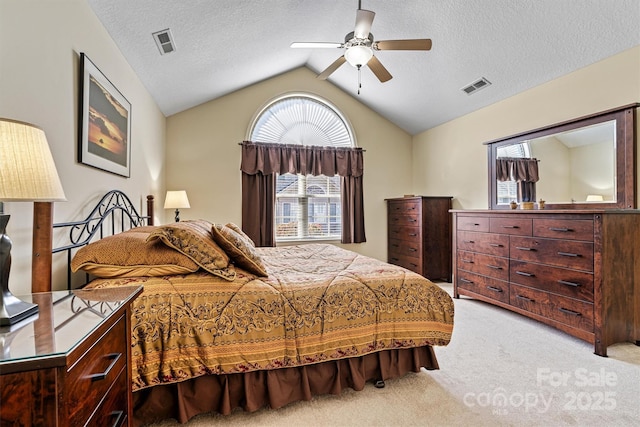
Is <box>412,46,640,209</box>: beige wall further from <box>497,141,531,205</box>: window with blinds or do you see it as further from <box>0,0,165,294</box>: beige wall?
<box>0,0,165,294</box>: beige wall

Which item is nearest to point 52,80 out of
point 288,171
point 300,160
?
point 288,171

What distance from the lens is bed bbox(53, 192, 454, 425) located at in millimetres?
1508

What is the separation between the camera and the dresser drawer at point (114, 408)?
34.2 inches

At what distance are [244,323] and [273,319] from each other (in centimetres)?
15

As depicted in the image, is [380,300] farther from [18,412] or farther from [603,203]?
[603,203]

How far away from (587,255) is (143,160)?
4.24 m

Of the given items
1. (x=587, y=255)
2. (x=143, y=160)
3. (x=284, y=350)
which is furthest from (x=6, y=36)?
(x=587, y=255)

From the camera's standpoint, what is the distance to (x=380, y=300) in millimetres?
1807

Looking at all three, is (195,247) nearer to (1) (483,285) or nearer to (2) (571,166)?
(1) (483,285)

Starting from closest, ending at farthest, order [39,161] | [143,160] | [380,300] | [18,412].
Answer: [18,412], [39,161], [380,300], [143,160]

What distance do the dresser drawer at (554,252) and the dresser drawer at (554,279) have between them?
0.05 metres

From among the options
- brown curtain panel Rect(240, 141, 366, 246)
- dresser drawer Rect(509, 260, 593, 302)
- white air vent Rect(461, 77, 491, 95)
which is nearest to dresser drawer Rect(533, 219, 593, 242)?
dresser drawer Rect(509, 260, 593, 302)

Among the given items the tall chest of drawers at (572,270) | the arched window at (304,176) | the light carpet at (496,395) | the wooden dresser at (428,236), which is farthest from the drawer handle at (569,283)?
the arched window at (304,176)

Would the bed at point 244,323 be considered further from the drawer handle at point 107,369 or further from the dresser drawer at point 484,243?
the dresser drawer at point 484,243
